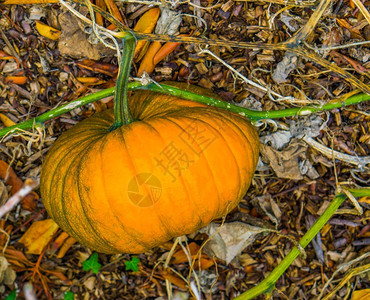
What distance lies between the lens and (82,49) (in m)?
2.07

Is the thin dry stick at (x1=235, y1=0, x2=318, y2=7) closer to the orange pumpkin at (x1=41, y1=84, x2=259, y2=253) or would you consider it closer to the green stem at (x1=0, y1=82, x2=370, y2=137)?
the green stem at (x1=0, y1=82, x2=370, y2=137)

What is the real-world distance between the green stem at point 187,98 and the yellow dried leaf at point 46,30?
1.41 ft

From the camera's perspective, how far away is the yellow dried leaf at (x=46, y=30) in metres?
2.07

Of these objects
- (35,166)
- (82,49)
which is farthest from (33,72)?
(35,166)

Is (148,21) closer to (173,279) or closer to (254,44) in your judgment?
(254,44)

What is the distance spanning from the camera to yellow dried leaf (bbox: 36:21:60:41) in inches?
81.5

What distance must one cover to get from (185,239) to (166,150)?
0.80m

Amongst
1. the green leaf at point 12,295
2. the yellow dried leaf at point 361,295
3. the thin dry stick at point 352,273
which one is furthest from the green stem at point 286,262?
the green leaf at point 12,295

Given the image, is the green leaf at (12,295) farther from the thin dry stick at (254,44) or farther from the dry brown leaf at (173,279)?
the thin dry stick at (254,44)

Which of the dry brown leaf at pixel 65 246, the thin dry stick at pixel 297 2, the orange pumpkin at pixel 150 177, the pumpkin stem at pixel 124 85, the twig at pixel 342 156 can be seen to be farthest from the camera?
the dry brown leaf at pixel 65 246

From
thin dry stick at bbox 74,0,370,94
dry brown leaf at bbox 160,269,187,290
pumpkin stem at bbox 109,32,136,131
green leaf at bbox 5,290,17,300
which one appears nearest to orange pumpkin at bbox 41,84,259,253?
pumpkin stem at bbox 109,32,136,131

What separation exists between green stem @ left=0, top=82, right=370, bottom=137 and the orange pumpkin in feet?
0.24

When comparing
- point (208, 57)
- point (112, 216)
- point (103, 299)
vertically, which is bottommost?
point (103, 299)

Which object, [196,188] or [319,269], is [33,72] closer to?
[196,188]
